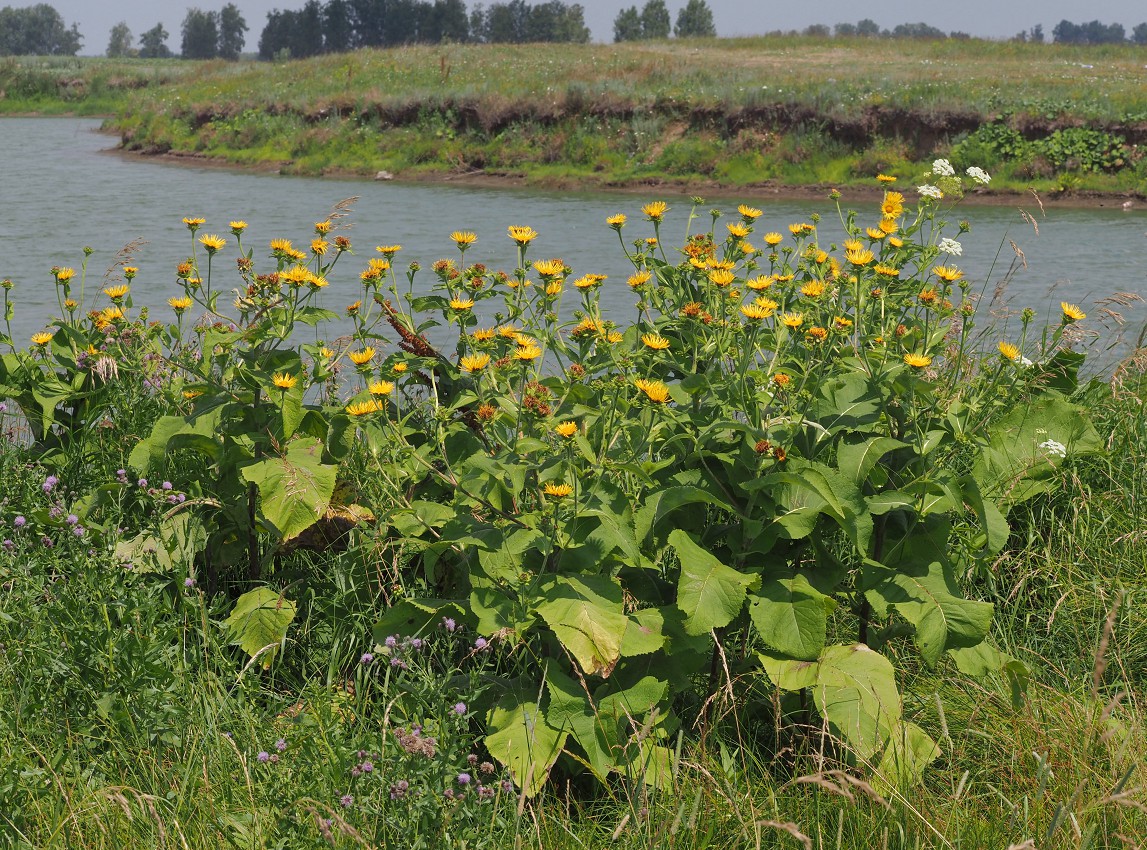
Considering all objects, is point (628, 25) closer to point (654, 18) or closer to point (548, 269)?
point (654, 18)

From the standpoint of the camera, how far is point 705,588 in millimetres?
2551

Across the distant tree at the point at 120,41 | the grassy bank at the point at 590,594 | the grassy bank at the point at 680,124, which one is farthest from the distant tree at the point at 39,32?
the grassy bank at the point at 590,594

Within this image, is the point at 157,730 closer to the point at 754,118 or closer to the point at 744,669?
the point at 744,669

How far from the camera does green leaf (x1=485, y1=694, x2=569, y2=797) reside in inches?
94.0

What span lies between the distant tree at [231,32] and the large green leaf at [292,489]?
475 ft

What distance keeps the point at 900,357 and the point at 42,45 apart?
164163 mm

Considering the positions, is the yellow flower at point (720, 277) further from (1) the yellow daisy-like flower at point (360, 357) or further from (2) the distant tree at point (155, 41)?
(2) the distant tree at point (155, 41)

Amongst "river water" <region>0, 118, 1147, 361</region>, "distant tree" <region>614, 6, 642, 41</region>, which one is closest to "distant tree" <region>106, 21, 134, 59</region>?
"distant tree" <region>614, 6, 642, 41</region>

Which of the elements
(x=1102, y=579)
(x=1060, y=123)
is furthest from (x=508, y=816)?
(x=1060, y=123)

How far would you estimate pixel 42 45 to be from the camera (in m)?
144

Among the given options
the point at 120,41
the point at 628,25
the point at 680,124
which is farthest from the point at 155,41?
the point at 680,124

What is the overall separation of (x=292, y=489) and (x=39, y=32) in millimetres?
162942

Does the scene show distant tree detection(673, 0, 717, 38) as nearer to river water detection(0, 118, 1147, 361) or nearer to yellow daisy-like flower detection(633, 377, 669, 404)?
river water detection(0, 118, 1147, 361)

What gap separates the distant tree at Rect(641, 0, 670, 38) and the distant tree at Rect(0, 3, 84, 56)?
87.5 m
